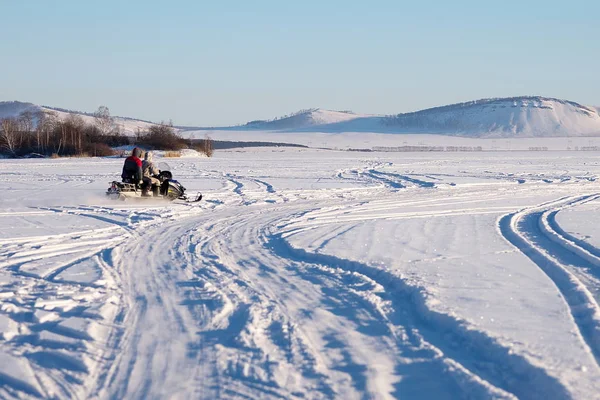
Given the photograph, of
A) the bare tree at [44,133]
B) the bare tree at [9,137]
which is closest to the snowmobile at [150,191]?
the bare tree at [44,133]

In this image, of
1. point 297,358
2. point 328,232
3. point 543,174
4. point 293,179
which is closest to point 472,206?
point 328,232

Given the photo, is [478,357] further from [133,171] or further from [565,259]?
[133,171]

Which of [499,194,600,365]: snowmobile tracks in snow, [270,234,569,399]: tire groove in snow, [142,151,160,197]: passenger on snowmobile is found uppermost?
[142,151,160,197]: passenger on snowmobile

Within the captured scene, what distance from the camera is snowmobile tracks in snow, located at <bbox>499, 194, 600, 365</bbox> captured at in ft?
21.1

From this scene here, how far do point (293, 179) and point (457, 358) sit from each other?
72.1 ft

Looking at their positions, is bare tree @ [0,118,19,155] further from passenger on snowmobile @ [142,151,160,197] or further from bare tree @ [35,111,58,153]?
passenger on snowmobile @ [142,151,160,197]

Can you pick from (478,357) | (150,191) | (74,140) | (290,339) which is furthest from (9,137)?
(478,357)

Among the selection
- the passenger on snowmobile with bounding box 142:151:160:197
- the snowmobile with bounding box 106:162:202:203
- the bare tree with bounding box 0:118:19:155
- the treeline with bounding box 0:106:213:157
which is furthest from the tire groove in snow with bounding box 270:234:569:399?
the bare tree with bounding box 0:118:19:155

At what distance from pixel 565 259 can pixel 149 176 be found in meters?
11.0

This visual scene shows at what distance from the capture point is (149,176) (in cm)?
1814

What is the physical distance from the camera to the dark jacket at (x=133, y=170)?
17969 mm

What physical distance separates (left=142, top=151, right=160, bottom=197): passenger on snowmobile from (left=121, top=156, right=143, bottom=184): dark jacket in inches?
6.8

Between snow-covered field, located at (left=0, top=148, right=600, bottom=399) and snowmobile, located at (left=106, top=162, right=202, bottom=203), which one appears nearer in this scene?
snow-covered field, located at (left=0, top=148, right=600, bottom=399)

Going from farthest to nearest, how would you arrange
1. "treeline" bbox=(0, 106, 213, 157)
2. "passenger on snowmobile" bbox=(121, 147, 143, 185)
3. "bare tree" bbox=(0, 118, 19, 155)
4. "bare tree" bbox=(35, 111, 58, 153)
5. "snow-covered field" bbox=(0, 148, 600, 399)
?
"bare tree" bbox=(0, 118, 19, 155) → "bare tree" bbox=(35, 111, 58, 153) → "treeline" bbox=(0, 106, 213, 157) → "passenger on snowmobile" bbox=(121, 147, 143, 185) → "snow-covered field" bbox=(0, 148, 600, 399)
